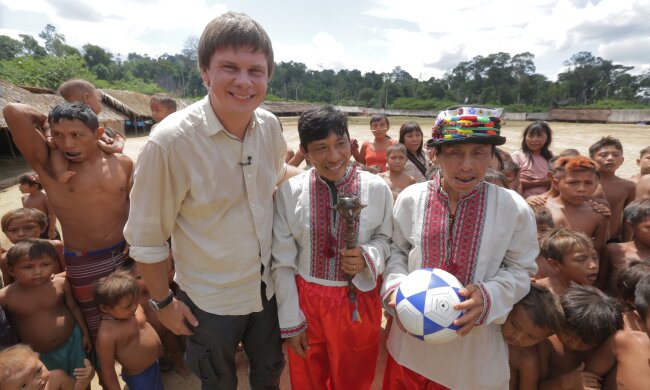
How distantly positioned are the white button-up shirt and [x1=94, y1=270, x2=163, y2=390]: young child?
932mm

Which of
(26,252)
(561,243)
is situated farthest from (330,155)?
(26,252)

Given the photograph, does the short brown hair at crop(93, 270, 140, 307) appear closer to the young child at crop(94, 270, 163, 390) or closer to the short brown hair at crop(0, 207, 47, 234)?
the young child at crop(94, 270, 163, 390)

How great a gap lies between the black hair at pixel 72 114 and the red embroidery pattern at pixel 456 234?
264 cm

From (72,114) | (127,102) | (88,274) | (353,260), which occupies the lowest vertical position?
(88,274)

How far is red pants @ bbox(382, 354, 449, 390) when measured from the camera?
2.18 meters

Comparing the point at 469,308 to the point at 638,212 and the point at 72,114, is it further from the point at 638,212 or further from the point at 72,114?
the point at 72,114

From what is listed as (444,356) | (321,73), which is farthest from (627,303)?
(321,73)

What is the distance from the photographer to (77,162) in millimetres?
2928

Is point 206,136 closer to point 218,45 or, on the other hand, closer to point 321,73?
point 218,45

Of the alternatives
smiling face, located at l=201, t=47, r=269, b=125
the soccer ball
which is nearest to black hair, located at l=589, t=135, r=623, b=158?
the soccer ball

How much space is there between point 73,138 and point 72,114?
0.19 metres

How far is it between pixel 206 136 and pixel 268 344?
140 cm

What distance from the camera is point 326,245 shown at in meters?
2.14

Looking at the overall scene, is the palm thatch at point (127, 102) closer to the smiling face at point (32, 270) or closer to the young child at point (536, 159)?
the smiling face at point (32, 270)
